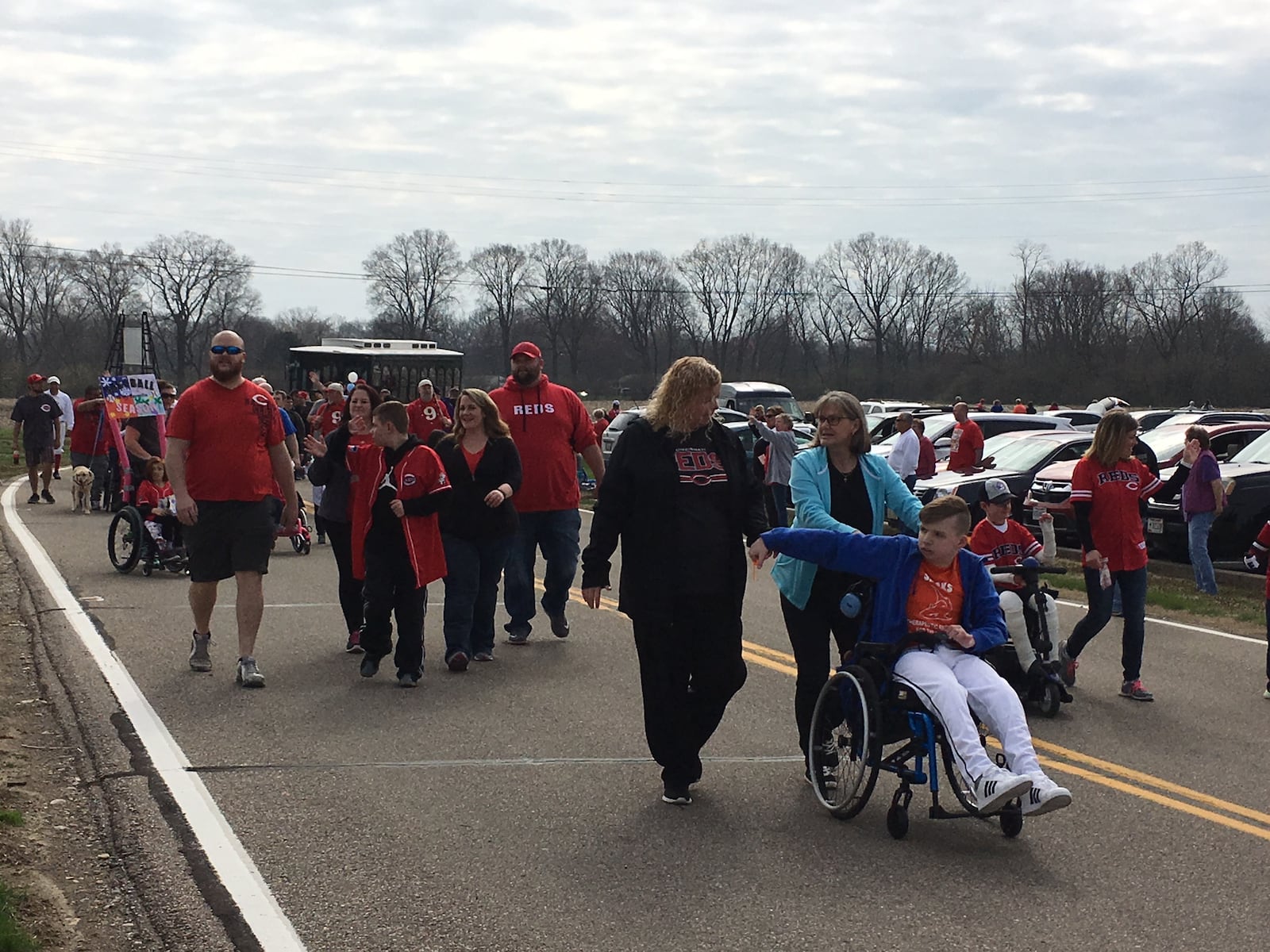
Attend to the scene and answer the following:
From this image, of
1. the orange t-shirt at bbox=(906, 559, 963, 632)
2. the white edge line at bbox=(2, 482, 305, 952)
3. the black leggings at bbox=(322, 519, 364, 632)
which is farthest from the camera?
the black leggings at bbox=(322, 519, 364, 632)

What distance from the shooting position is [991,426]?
2573cm

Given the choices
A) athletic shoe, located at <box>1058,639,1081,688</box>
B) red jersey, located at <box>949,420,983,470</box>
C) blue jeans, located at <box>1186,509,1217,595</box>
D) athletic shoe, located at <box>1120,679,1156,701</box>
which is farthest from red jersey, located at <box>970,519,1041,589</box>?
red jersey, located at <box>949,420,983,470</box>

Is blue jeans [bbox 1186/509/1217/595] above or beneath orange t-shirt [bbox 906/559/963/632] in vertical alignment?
beneath

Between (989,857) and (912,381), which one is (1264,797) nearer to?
(989,857)

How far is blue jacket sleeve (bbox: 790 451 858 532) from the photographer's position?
6.35 meters

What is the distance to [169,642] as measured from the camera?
402 inches

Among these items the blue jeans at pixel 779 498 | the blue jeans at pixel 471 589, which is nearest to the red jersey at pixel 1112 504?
the blue jeans at pixel 471 589

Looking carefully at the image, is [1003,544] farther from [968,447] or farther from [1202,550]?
[968,447]

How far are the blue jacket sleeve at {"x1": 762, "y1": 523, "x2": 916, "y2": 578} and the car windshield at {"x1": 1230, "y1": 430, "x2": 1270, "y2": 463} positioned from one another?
12676mm

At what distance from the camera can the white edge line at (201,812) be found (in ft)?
15.8

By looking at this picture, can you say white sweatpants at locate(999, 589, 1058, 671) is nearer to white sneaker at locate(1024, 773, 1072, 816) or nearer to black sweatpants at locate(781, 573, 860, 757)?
black sweatpants at locate(781, 573, 860, 757)

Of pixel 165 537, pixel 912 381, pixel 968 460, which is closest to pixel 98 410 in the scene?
pixel 165 537

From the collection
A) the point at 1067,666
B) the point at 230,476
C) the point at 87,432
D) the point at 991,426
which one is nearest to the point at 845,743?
the point at 1067,666

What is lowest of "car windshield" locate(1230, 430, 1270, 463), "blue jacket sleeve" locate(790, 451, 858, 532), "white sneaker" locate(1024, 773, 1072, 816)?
"white sneaker" locate(1024, 773, 1072, 816)
